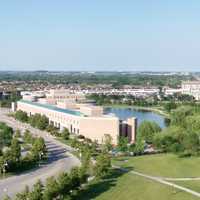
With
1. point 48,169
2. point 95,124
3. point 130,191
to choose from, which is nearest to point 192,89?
point 95,124

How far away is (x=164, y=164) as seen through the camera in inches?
1019

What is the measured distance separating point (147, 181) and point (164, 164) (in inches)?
167

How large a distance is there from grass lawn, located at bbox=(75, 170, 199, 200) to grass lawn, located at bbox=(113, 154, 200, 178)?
2148mm

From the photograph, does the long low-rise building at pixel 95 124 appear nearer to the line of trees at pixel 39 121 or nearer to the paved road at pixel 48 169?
the line of trees at pixel 39 121

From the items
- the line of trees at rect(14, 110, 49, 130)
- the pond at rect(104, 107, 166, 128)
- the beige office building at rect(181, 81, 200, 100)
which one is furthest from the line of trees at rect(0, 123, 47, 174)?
the beige office building at rect(181, 81, 200, 100)

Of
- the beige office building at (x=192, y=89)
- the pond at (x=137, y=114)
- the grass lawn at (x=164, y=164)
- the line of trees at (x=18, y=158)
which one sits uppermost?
the beige office building at (x=192, y=89)

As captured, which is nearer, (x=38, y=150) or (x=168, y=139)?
(x=38, y=150)

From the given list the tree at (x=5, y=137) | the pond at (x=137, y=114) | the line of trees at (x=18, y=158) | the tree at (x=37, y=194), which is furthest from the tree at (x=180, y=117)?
the tree at (x=37, y=194)

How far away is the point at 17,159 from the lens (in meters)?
25.4

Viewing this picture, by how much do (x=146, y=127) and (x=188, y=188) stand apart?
1480 cm

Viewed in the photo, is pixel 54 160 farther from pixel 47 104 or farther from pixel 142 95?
pixel 142 95

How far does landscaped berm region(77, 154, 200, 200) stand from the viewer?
19547 millimetres

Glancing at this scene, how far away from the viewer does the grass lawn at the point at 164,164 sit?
23828 millimetres

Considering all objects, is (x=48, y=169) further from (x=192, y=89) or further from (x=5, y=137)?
(x=192, y=89)
